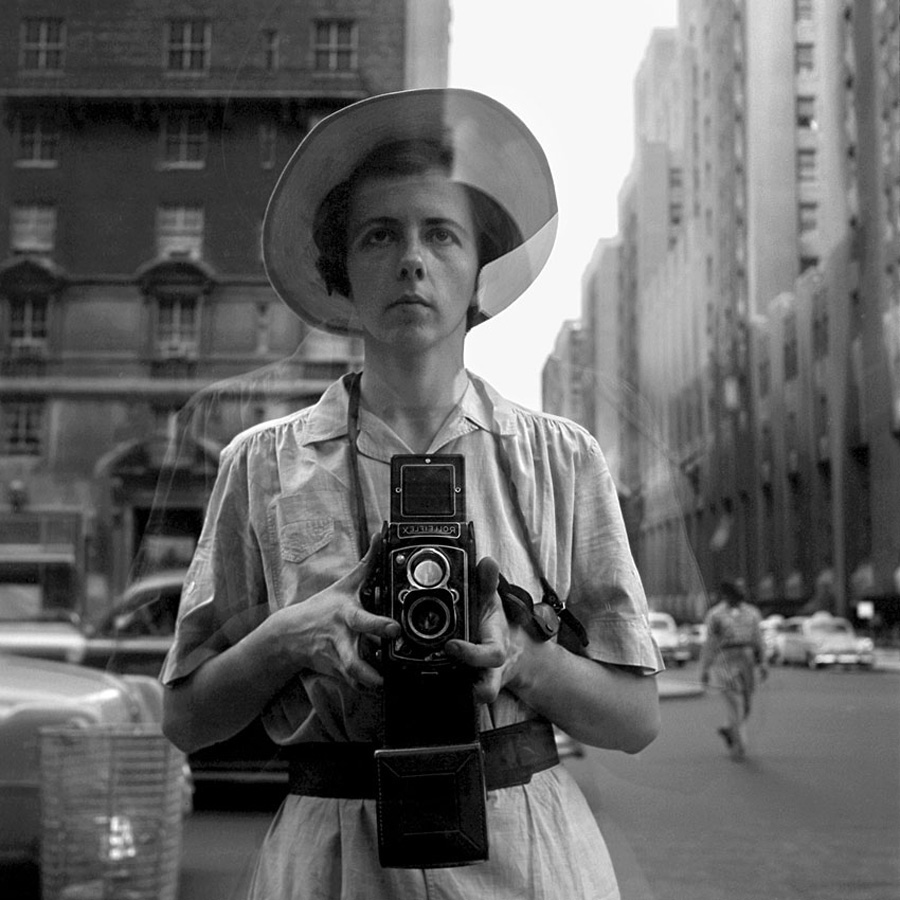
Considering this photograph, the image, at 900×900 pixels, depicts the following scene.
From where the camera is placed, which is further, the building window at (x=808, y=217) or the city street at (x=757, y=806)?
the building window at (x=808, y=217)

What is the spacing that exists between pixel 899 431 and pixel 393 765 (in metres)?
1.20

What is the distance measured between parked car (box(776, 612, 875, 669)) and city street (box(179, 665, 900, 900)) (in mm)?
33

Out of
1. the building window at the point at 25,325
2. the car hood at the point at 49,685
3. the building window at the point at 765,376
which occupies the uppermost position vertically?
the building window at the point at 25,325

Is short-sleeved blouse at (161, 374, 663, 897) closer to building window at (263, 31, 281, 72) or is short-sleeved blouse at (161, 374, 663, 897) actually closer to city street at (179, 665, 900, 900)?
city street at (179, 665, 900, 900)

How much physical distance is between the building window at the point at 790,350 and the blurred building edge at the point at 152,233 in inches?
24.8

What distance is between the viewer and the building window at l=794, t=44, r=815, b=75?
5.34 ft

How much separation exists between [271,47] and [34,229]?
43cm

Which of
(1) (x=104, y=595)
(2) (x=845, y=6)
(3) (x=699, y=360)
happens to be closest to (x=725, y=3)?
(2) (x=845, y=6)

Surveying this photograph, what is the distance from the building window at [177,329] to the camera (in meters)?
1.54

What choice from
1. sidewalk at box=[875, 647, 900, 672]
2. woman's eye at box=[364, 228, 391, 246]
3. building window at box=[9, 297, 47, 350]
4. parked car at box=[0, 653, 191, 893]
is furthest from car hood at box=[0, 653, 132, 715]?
woman's eye at box=[364, 228, 391, 246]

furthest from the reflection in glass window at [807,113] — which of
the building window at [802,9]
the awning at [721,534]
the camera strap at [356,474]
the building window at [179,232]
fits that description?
the camera strap at [356,474]

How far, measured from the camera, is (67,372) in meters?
1.63

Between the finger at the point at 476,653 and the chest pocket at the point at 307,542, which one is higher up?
the chest pocket at the point at 307,542

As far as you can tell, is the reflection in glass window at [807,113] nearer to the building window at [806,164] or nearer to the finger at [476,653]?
the building window at [806,164]
